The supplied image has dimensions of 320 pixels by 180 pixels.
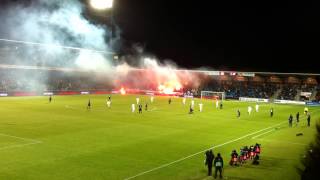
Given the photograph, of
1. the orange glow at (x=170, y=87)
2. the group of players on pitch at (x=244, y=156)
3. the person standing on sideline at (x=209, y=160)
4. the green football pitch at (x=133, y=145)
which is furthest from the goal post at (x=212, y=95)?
the person standing on sideline at (x=209, y=160)

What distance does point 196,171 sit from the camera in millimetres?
19625

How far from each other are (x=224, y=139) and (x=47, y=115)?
1962 cm

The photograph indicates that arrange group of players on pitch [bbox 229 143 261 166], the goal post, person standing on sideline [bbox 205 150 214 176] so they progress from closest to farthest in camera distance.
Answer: person standing on sideline [bbox 205 150 214 176], group of players on pitch [bbox 229 143 261 166], the goal post

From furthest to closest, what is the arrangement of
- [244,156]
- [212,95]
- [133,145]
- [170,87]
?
[170,87] → [212,95] → [133,145] → [244,156]

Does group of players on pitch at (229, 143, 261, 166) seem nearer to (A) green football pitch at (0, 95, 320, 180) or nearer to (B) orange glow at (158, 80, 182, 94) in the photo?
(A) green football pitch at (0, 95, 320, 180)

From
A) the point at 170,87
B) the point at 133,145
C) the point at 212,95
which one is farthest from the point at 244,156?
the point at 170,87

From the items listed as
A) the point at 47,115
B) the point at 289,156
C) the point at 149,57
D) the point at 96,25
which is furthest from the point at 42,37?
the point at 289,156

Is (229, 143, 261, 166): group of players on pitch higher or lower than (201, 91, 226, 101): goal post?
lower

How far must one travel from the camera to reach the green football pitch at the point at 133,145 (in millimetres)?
18828

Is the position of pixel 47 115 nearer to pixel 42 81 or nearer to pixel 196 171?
pixel 196 171

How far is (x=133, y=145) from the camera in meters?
25.4

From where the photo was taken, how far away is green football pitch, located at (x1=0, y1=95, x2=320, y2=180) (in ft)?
61.8

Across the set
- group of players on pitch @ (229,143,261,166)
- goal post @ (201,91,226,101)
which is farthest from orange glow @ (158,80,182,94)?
group of players on pitch @ (229,143,261,166)

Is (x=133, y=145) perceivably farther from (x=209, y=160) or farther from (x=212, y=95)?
(x=212, y=95)
